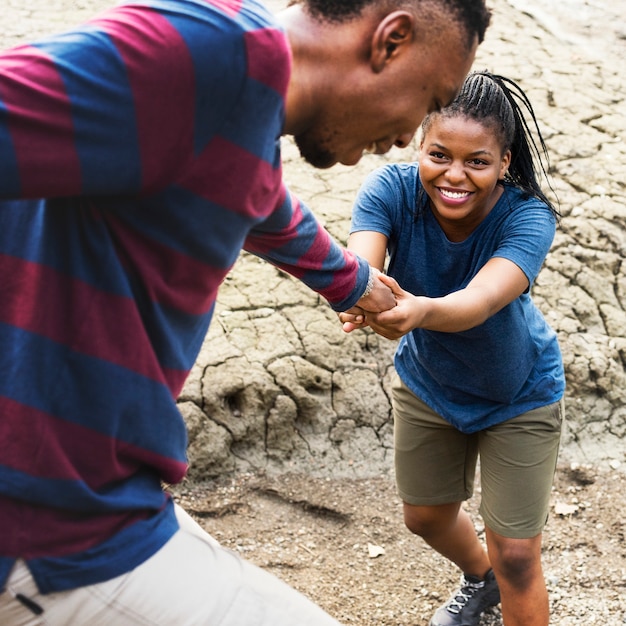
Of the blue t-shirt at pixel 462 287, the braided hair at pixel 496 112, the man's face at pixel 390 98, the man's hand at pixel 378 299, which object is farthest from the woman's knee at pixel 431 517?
the man's face at pixel 390 98

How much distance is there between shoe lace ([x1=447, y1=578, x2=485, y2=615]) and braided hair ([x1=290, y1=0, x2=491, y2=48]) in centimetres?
205

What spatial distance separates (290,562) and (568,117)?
3064 millimetres

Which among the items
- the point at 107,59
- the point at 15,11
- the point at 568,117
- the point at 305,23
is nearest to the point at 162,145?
the point at 107,59

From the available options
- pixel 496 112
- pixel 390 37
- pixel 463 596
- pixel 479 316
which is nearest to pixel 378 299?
pixel 479 316

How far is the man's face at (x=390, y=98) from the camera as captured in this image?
153 cm

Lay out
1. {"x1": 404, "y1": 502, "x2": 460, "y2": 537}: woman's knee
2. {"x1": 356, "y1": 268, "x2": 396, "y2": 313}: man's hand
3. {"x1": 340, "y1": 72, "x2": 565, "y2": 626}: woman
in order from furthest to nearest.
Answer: {"x1": 404, "y1": 502, "x2": 460, "y2": 537}: woman's knee < {"x1": 340, "y1": 72, "x2": 565, "y2": 626}: woman < {"x1": 356, "y1": 268, "x2": 396, "y2": 313}: man's hand

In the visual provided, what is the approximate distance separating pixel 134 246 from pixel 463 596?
2219mm

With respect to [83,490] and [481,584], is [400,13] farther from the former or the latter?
[481,584]

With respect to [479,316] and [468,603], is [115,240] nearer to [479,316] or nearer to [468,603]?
[479,316]

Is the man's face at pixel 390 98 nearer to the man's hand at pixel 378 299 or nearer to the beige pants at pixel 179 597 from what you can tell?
the man's hand at pixel 378 299

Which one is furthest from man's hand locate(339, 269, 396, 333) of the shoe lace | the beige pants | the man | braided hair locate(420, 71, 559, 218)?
the shoe lace

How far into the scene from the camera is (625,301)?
4.32 m

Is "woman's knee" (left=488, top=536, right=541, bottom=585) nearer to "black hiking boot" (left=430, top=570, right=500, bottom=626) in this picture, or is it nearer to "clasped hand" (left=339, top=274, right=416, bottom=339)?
"black hiking boot" (left=430, top=570, right=500, bottom=626)

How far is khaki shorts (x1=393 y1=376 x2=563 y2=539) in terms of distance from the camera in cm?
259
